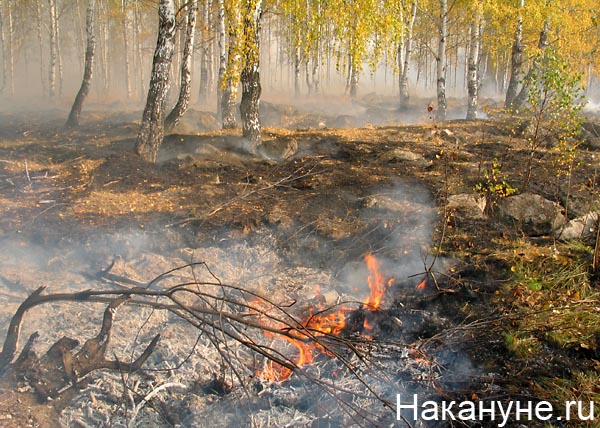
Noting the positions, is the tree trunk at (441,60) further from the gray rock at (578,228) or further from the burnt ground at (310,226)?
the gray rock at (578,228)

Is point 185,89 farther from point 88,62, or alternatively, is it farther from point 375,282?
point 375,282

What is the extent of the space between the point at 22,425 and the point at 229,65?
707 cm

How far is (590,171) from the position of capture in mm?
8797

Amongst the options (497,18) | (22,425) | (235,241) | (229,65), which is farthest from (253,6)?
(497,18)

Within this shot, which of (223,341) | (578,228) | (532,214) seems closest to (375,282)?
(223,341)

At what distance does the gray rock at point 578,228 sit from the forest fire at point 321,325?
2.50m

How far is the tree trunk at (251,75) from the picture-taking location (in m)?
8.77

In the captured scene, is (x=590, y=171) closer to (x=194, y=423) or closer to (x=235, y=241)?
(x=235, y=241)

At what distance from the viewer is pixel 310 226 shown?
7.05m

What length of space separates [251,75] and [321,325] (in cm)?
650

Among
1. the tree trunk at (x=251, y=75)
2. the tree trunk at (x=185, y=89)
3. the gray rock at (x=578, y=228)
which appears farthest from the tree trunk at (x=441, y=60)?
the gray rock at (x=578, y=228)

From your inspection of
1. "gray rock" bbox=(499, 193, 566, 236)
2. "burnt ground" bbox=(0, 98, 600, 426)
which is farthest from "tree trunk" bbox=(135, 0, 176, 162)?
"gray rock" bbox=(499, 193, 566, 236)

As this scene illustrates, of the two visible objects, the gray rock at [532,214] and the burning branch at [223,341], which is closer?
the burning branch at [223,341]

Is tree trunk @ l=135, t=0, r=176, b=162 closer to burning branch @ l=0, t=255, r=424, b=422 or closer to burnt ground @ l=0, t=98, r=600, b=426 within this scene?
burnt ground @ l=0, t=98, r=600, b=426
